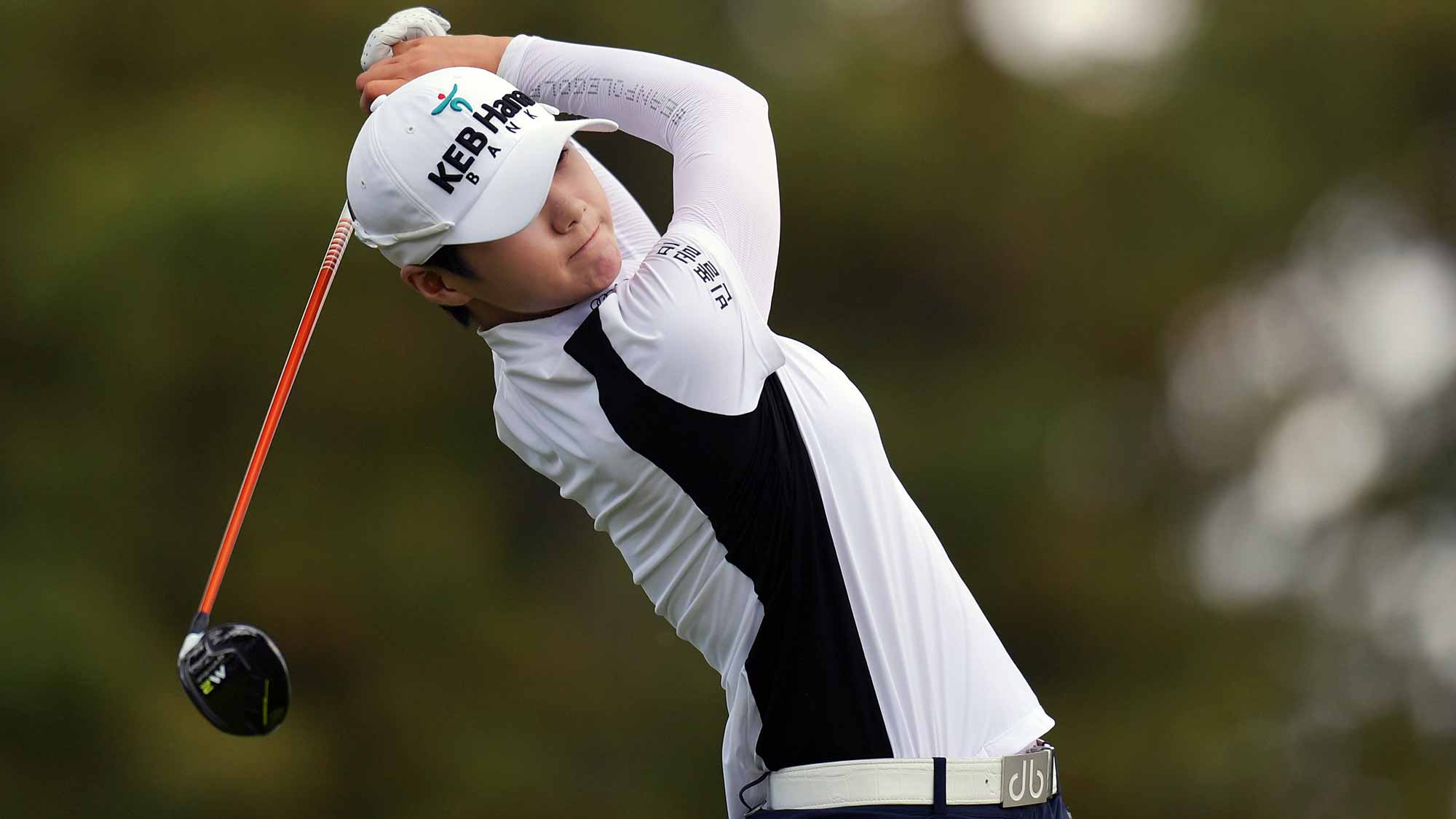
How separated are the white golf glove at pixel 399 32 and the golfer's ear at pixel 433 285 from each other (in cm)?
36

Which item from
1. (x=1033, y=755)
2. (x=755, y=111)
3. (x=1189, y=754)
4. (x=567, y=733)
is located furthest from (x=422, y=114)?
(x=1189, y=754)

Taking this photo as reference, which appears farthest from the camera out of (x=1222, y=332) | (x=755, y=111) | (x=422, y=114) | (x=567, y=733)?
(x=1222, y=332)

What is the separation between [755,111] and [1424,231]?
21.0ft

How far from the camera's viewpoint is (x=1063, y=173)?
7.77 meters

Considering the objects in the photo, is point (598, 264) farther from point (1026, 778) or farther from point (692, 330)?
point (1026, 778)

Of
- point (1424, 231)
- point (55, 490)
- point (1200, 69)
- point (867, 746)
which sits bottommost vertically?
point (867, 746)

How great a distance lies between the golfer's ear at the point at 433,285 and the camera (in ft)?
6.45

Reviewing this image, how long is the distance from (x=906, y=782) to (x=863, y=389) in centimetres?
535

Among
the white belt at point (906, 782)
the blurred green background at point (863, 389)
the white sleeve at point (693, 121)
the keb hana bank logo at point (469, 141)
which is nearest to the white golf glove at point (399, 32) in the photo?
the white sleeve at point (693, 121)

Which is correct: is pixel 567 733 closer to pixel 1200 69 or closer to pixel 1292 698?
pixel 1292 698

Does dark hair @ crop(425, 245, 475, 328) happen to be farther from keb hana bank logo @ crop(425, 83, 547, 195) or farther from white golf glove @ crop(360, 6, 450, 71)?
white golf glove @ crop(360, 6, 450, 71)

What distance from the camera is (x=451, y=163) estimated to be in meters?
1.88

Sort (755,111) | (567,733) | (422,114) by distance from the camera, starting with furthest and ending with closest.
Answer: (567,733) < (755,111) < (422,114)

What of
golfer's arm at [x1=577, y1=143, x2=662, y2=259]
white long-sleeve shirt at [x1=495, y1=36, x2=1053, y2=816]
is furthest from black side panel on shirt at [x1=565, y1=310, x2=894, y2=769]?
golfer's arm at [x1=577, y1=143, x2=662, y2=259]
